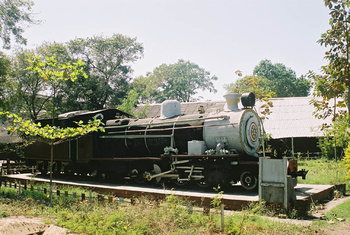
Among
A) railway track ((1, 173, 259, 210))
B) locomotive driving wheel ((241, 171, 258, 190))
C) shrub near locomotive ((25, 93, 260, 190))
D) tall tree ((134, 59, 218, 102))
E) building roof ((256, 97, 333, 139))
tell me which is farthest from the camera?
tall tree ((134, 59, 218, 102))

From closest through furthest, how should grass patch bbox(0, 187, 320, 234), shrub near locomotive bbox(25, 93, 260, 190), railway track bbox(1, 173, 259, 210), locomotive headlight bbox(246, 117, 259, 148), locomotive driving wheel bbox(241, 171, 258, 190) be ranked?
grass patch bbox(0, 187, 320, 234)
railway track bbox(1, 173, 259, 210)
locomotive driving wheel bbox(241, 171, 258, 190)
shrub near locomotive bbox(25, 93, 260, 190)
locomotive headlight bbox(246, 117, 259, 148)

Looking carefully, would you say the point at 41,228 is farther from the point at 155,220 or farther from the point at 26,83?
the point at 26,83

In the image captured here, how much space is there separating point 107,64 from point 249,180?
2778cm

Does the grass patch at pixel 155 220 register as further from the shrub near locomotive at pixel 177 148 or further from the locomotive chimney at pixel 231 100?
the locomotive chimney at pixel 231 100

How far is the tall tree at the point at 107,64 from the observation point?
107ft

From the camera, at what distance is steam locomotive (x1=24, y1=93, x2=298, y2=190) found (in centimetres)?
978

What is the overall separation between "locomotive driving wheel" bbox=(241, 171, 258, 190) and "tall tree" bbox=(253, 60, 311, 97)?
150ft

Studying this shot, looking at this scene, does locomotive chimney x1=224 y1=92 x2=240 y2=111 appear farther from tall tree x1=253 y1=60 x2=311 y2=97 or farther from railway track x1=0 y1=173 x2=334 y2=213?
tall tree x1=253 y1=60 x2=311 y2=97

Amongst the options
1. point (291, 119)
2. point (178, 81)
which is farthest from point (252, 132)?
point (178, 81)

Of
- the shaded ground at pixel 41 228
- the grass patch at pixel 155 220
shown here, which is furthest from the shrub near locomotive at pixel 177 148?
the shaded ground at pixel 41 228

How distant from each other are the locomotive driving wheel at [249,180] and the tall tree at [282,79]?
45.8 m

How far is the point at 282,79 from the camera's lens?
5488 cm

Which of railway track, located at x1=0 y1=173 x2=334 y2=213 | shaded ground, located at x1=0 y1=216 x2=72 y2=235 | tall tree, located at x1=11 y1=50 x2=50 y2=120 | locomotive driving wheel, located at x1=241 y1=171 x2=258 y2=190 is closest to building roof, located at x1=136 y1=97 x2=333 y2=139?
locomotive driving wheel, located at x1=241 y1=171 x2=258 y2=190

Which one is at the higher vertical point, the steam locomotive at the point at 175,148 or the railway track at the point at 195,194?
the steam locomotive at the point at 175,148
